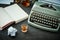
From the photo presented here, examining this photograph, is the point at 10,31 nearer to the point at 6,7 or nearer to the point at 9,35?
the point at 9,35

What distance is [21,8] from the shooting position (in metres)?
1.42

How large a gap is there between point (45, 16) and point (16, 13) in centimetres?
25

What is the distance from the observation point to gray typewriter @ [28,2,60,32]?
1250 millimetres

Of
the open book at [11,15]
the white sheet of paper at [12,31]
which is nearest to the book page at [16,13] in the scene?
the open book at [11,15]

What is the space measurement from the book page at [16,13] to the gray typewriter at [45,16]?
2.6 inches

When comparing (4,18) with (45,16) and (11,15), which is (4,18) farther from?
(45,16)

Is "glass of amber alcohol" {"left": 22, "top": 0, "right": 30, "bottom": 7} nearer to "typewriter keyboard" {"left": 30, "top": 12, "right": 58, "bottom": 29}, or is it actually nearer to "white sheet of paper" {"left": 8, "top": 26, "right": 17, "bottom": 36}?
"typewriter keyboard" {"left": 30, "top": 12, "right": 58, "bottom": 29}

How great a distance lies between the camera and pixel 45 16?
4.29ft

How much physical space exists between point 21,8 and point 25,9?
0.04 metres

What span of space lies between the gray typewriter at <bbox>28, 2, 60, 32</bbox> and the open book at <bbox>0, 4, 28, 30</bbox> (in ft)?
0.25

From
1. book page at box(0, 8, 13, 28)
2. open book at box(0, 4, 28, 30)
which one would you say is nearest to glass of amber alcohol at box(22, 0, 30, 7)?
open book at box(0, 4, 28, 30)

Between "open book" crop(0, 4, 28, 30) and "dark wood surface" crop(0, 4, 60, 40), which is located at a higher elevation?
"open book" crop(0, 4, 28, 30)

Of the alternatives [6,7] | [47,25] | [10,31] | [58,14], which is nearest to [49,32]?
[47,25]

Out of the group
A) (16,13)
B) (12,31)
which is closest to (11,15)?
(16,13)
